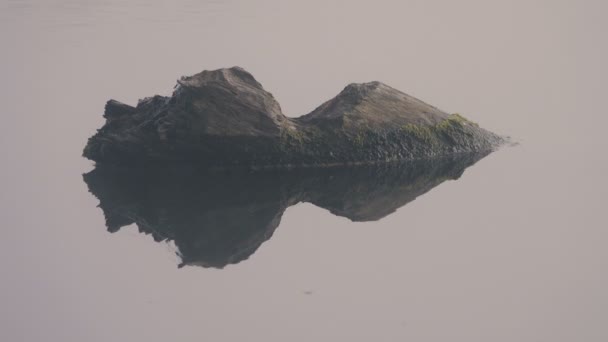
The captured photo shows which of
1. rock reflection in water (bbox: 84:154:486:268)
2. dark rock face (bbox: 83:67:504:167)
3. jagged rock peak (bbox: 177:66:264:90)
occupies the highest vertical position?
jagged rock peak (bbox: 177:66:264:90)

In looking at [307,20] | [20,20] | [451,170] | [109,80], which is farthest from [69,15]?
[451,170]

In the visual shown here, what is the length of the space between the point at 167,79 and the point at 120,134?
11833mm

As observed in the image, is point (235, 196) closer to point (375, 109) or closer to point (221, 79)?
point (221, 79)

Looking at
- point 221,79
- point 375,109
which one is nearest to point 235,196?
point 221,79

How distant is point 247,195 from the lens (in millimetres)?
16188

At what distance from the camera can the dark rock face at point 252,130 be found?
1777cm

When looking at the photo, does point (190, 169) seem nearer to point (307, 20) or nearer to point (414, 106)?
point (414, 106)

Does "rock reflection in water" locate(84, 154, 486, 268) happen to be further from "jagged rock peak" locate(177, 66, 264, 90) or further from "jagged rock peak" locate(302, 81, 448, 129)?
"jagged rock peak" locate(177, 66, 264, 90)

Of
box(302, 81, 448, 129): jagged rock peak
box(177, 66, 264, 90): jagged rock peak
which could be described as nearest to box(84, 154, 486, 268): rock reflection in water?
box(302, 81, 448, 129): jagged rock peak

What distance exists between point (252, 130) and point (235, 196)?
7.25 feet

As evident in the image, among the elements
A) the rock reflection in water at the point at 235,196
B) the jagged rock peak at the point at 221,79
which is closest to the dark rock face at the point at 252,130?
the jagged rock peak at the point at 221,79

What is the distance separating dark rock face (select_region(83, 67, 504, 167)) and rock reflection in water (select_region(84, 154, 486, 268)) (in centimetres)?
40

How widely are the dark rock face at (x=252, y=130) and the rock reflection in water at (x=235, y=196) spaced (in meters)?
0.40

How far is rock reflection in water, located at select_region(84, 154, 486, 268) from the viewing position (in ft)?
45.1
